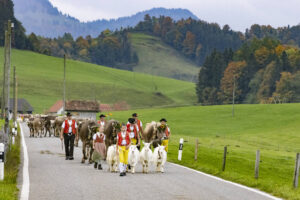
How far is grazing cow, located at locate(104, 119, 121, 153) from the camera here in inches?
807

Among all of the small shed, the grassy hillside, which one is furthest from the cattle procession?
the grassy hillside

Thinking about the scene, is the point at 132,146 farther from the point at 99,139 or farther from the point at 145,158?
the point at 99,139

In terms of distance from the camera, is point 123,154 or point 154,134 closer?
point 123,154

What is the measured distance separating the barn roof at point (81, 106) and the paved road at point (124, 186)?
7778 centimetres

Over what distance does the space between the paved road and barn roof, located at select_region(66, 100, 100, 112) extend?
255ft

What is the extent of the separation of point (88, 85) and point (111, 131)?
13631cm

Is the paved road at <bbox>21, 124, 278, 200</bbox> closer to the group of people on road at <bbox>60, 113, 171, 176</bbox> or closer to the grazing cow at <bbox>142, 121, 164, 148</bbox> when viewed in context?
the group of people on road at <bbox>60, 113, 171, 176</bbox>

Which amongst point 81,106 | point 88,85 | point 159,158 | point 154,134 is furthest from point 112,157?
point 88,85

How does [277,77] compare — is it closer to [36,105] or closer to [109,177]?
[36,105]

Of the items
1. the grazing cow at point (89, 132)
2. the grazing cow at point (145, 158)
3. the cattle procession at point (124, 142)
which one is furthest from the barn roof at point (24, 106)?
the grazing cow at point (145, 158)

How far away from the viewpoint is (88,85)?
156 m

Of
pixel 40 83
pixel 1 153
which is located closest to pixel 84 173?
pixel 1 153

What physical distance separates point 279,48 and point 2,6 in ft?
310

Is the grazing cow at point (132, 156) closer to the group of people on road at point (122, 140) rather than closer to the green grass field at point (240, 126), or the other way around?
the group of people on road at point (122, 140)
